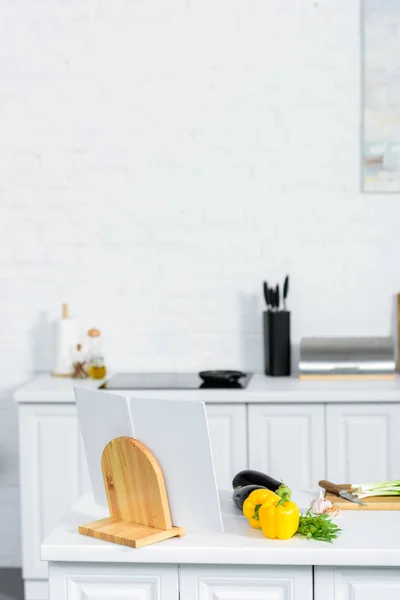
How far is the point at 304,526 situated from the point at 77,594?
0.58 m

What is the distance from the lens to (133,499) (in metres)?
2.15

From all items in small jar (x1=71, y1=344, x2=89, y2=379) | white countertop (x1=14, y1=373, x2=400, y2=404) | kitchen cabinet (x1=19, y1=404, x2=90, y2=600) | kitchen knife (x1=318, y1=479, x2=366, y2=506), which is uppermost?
small jar (x1=71, y1=344, x2=89, y2=379)

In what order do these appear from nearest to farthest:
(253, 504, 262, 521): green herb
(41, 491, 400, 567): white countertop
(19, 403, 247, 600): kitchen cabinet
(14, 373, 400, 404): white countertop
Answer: (41, 491, 400, 567): white countertop
(253, 504, 262, 521): green herb
(14, 373, 400, 404): white countertop
(19, 403, 247, 600): kitchen cabinet

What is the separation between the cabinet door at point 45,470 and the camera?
3.71m

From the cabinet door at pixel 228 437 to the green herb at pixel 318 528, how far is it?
150 centimetres

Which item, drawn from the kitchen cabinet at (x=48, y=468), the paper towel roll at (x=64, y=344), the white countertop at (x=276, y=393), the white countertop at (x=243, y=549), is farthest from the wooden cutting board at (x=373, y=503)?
the paper towel roll at (x=64, y=344)

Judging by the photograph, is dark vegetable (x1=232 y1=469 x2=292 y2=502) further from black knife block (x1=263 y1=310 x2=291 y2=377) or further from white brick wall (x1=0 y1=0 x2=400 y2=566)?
white brick wall (x1=0 y1=0 x2=400 y2=566)

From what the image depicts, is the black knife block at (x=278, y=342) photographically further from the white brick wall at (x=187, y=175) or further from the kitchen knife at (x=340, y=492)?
the kitchen knife at (x=340, y=492)

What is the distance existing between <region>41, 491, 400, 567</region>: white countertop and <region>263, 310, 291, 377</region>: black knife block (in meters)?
1.80

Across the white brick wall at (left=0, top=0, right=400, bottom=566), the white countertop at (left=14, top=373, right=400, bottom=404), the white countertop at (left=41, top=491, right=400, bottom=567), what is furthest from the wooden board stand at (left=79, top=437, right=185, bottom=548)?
the white brick wall at (left=0, top=0, right=400, bottom=566)

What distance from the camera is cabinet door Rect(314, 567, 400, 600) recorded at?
6.66 ft

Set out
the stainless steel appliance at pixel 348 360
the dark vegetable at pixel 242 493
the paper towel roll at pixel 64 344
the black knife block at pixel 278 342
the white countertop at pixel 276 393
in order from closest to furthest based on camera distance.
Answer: the dark vegetable at pixel 242 493 → the white countertop at pixel 276 393 → the stainless steel appliance at pixel 348 360 → the black knife block at pixel 278 342 → the paper towel roll at pixel 64 344

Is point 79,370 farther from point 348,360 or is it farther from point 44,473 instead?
point 348,360

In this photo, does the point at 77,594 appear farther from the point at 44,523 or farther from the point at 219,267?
the point at 219,267
